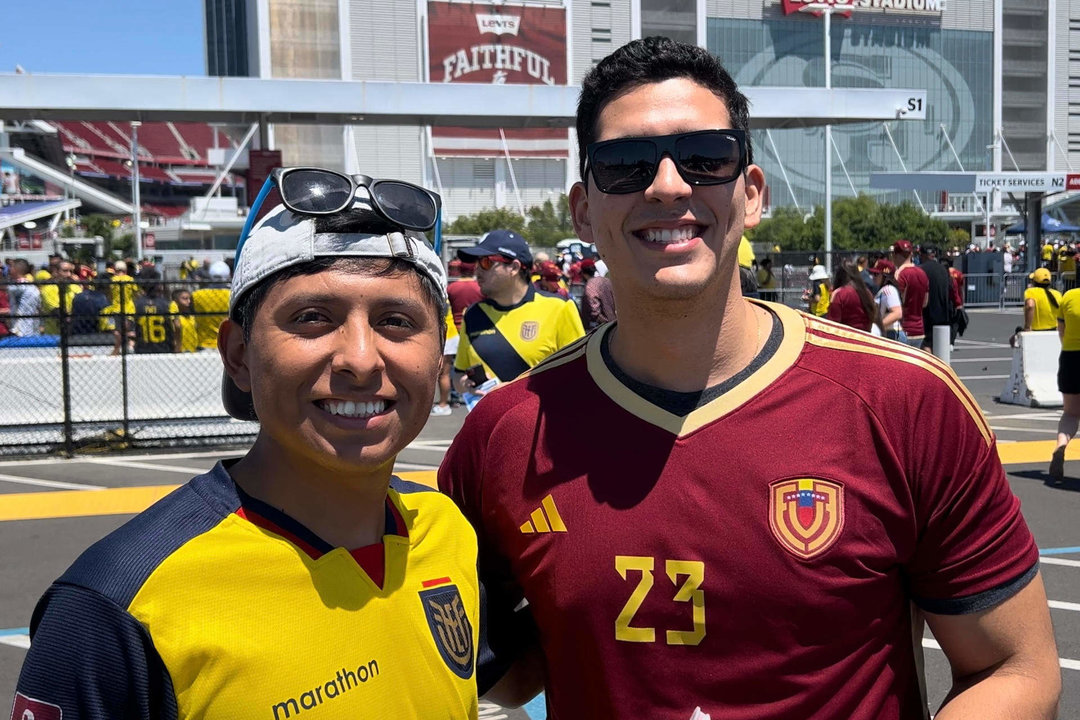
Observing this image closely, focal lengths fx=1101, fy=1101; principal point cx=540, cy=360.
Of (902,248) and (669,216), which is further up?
(669,216)

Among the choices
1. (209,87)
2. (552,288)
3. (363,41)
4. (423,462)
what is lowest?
(423,462)

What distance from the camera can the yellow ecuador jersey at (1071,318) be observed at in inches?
368

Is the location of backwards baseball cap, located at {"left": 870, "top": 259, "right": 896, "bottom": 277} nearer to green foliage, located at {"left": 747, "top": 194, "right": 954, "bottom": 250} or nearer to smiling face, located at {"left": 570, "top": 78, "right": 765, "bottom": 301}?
smiling face, located at {"left": 570, "top": 78, "right": 765, "bottom": 301}

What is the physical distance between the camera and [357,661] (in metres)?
1.70

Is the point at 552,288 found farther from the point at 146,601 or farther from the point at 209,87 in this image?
the point at 146,601

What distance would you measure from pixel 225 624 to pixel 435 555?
45cm

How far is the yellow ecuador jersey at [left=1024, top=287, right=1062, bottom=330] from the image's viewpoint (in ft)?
44.9

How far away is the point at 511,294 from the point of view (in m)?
8.14

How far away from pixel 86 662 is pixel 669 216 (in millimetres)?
1323

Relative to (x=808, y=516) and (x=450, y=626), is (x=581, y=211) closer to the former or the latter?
(x=808, y=516)

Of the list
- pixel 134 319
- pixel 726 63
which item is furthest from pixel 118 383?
pixel 726 63

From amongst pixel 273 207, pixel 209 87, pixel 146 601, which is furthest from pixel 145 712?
pixel 209 87

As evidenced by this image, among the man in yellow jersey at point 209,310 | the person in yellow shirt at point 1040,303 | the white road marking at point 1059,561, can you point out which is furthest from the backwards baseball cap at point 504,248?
the person in yellow shirt at point 1040,303

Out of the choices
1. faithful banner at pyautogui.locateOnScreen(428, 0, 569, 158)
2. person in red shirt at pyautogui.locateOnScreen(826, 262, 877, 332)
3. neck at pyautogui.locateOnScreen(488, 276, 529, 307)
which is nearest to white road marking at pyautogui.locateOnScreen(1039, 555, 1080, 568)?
neck at pyautogui.locateOnScreen(488, 276, 529, 307)
